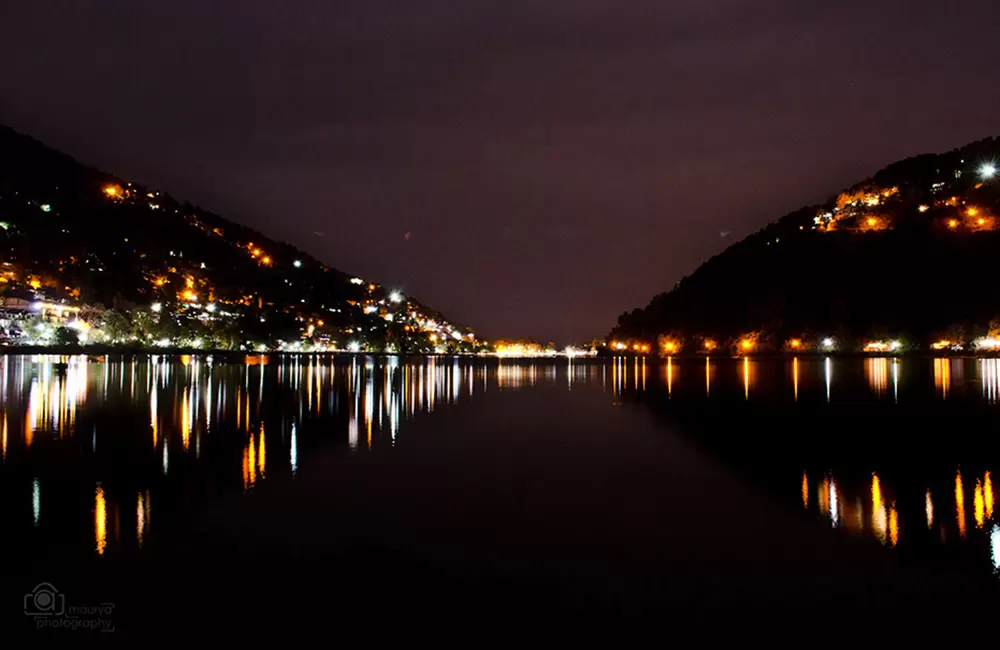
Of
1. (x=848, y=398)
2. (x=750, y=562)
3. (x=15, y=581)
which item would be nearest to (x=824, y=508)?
(x=750, y=562)

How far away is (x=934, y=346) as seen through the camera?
4013 inches

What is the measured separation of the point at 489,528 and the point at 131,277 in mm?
139442

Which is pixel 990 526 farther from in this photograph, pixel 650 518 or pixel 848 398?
pixel 848 398

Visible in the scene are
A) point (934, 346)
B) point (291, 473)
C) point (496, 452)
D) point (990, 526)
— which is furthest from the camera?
point (934, 346)

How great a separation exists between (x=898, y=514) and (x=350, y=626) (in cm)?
651

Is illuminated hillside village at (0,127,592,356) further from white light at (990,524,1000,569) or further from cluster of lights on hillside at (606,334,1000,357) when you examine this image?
white light at (990,524,1000,569)

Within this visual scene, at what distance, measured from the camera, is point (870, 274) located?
120812 mm

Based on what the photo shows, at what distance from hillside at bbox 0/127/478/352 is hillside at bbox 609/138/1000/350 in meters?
77.9

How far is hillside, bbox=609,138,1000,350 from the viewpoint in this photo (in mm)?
106938

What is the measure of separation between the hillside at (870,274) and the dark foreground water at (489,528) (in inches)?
4034

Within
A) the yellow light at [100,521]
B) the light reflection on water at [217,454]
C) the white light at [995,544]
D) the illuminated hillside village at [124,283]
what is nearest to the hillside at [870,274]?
the illuminated hillside village at [124,283]

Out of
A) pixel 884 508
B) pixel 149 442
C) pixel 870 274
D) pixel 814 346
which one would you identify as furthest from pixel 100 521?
pixel 870 274

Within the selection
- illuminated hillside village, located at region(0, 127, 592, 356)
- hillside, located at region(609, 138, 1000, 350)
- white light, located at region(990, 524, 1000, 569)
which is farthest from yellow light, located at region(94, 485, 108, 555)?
hillside, located at region(609, 138, 1000, 350)

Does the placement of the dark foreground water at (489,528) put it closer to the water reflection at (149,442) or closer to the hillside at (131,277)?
the water reflection at (149,442)
